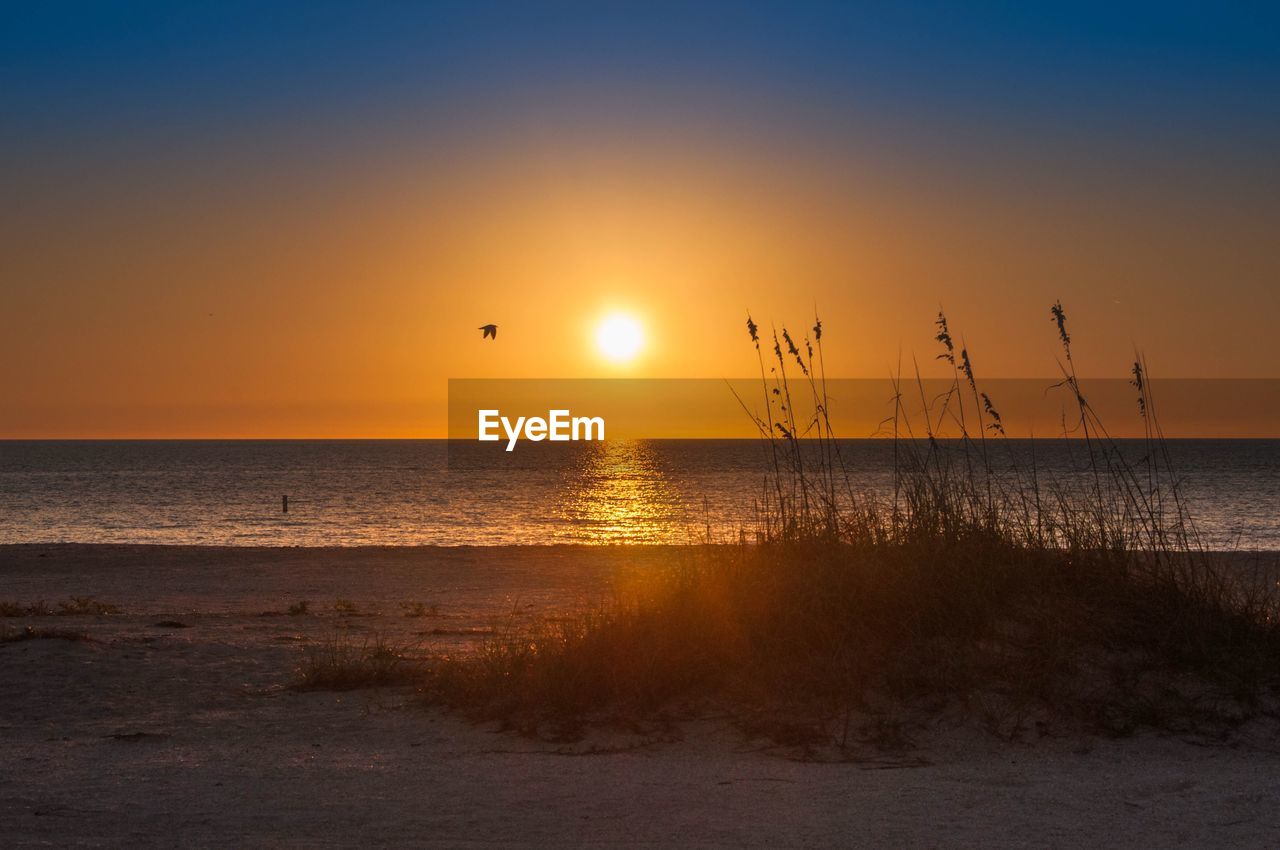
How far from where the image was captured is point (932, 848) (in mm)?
5461

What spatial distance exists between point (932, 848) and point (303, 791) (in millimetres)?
3667

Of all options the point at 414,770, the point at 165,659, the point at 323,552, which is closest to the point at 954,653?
the point at 414,770

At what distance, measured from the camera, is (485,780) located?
6.67 metres

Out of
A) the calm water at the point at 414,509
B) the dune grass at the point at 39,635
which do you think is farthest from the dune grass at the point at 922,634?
the calm water at the point at 414,509

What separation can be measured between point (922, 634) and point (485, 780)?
357 cm

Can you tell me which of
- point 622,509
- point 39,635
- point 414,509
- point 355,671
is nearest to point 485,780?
point 355,671

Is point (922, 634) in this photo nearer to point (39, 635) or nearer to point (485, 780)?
point (485, 780)

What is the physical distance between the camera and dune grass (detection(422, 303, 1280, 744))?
7.71m

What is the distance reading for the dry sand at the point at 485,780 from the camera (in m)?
5.72

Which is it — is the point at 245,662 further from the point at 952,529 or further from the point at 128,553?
the point at 128,553

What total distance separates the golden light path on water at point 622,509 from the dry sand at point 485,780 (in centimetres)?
1104

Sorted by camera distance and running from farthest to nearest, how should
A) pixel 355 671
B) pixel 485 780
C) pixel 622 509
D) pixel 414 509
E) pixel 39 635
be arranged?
pixel 622 509, pixel 414 509, pixel 39 635, pixel 355 671, pixel 485 780

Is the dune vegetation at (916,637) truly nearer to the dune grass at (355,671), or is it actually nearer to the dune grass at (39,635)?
the dune grass at (355,671)

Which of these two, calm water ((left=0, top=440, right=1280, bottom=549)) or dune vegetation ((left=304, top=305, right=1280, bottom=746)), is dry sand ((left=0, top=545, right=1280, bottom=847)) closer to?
dune vegetation ((left=304, top=305, right=1280, bottom=746))
